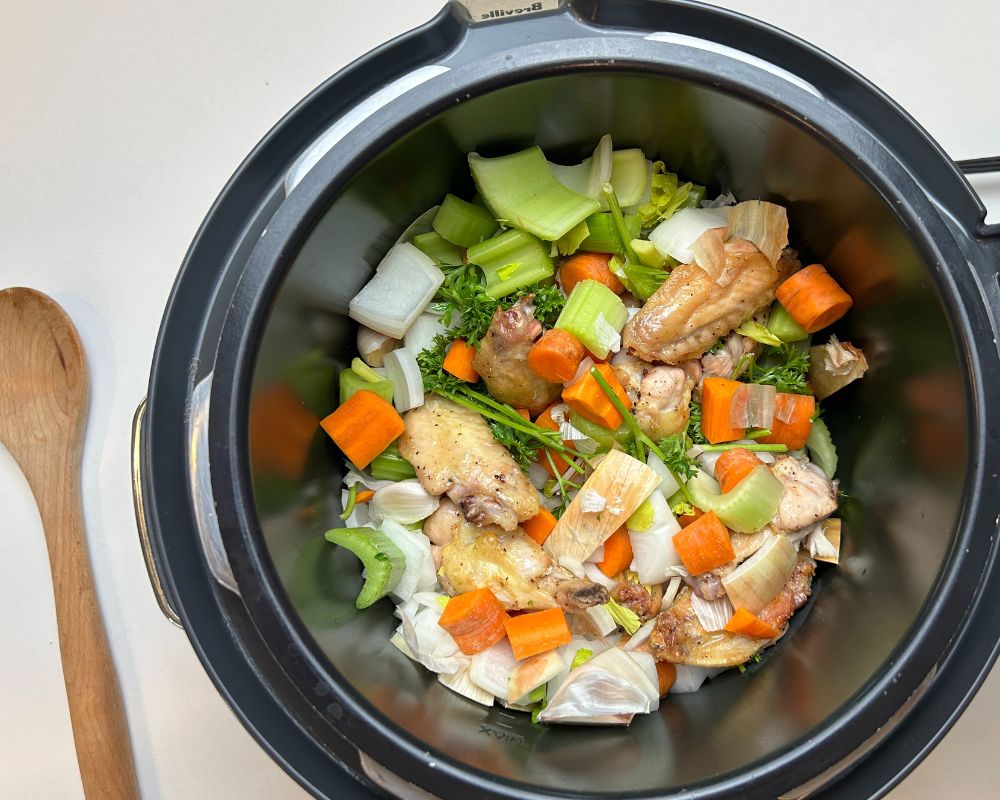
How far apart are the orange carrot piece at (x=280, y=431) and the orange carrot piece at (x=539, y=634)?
54 cm

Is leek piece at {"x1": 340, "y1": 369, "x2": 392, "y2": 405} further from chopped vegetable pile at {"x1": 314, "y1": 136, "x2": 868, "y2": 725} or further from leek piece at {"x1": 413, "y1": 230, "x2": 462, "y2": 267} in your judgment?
leek piece at {"x1": 413, "y1": 230, "x2": 462, "y2": 267}

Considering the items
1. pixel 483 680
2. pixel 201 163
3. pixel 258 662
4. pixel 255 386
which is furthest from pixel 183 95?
pixel 483 680

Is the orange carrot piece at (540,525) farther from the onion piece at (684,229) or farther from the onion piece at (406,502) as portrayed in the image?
the onion piece at (684,229)

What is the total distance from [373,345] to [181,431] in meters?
0.44

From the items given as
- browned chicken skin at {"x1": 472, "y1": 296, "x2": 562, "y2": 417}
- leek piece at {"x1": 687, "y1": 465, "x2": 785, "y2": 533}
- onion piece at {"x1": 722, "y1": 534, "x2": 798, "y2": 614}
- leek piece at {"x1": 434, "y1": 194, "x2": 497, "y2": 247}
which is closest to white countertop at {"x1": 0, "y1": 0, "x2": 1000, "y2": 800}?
leek piece at {"x1": 434, "y1": 194, "x2": 497, "y2": 247}

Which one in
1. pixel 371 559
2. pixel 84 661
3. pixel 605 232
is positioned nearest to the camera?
pixel 371 559

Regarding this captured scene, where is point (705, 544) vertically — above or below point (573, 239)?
below

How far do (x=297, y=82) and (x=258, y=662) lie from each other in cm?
131

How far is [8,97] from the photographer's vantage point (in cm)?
185

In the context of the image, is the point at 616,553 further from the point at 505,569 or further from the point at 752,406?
the point at 752,406

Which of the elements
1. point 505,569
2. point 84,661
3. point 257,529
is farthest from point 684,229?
point 84,661

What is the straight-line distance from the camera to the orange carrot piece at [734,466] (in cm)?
154

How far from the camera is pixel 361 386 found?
1.56 metres

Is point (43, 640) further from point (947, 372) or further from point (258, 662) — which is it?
point (947, 372)
